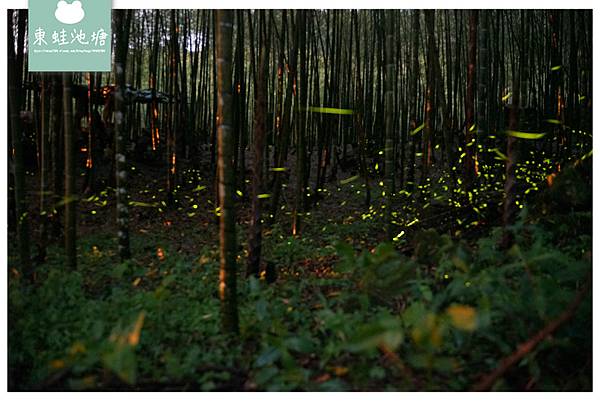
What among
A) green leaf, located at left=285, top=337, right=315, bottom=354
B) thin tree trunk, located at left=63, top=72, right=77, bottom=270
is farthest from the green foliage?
thin tree trunk, located at left=63, top=72, right=77, bottom=270

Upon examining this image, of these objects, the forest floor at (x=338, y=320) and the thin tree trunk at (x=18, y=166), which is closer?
the forest floor at (x=338, y=320)

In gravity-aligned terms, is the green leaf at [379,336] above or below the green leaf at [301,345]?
above

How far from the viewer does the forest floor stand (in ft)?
6.01

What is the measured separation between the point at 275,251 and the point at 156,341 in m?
1.76

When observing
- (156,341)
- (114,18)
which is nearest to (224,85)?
(156,341)

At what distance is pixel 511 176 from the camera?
8.70 ft

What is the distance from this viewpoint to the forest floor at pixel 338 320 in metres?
1.83

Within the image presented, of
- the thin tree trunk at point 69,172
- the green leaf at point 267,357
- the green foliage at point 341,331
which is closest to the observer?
the green foliage at point 341,331

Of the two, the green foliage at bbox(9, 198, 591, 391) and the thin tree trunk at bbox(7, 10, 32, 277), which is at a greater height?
the thin tree trunk at bbox(7, 10, 32, 277)

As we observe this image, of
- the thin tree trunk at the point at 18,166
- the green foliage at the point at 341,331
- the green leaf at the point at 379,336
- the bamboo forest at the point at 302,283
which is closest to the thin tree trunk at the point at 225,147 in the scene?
the bamboo forest at the point at 302,283

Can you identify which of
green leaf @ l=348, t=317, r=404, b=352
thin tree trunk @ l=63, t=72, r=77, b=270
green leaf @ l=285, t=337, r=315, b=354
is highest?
thin tree trunk @ l=63, t=72, r=77, b=270

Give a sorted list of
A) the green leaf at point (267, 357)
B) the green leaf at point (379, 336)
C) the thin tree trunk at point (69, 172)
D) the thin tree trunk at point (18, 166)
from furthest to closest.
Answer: the thin tree trunk at point (69, 172) → the thin tree trunk at point (18, 166) → the green leaf at point (267, 357) → the green leaf at point (379, 336)

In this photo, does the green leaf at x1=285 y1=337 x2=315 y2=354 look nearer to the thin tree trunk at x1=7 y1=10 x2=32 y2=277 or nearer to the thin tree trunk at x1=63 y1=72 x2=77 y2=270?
the thin tree trunk at x1=7 y1=10 x2=32 y2=277

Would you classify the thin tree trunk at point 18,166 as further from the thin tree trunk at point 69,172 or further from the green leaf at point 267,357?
the green leaf at point 267,357
